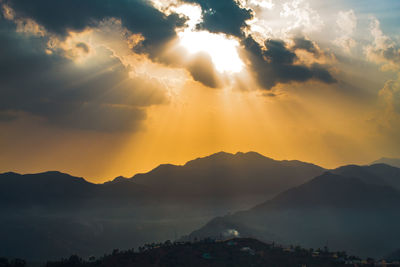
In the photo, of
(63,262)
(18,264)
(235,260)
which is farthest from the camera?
(18,264)

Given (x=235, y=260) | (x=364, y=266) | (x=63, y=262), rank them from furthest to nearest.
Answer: (x=63, y=262), (x=235, y=260), (x=364, y=266)

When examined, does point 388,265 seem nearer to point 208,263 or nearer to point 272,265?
point 272,265

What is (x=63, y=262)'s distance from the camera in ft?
487

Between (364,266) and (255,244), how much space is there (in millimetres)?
41816

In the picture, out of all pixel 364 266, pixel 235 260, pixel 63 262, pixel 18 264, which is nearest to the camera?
pixel 364 266

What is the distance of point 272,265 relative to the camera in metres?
135

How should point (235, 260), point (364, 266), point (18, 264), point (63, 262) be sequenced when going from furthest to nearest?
point (18, 264), point (63, 262), point (235, 260), point (364, 266)

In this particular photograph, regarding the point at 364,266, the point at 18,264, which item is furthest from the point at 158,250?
the point at 364,266

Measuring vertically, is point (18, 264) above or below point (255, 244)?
below

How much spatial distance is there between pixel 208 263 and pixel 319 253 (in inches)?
1745

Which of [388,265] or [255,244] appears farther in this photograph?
[255,244]

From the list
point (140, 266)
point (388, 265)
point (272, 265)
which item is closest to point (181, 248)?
point (140, 266)

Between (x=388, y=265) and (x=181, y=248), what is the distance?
74.0 meters

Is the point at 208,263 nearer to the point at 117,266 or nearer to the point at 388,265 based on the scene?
the point at 117,266
